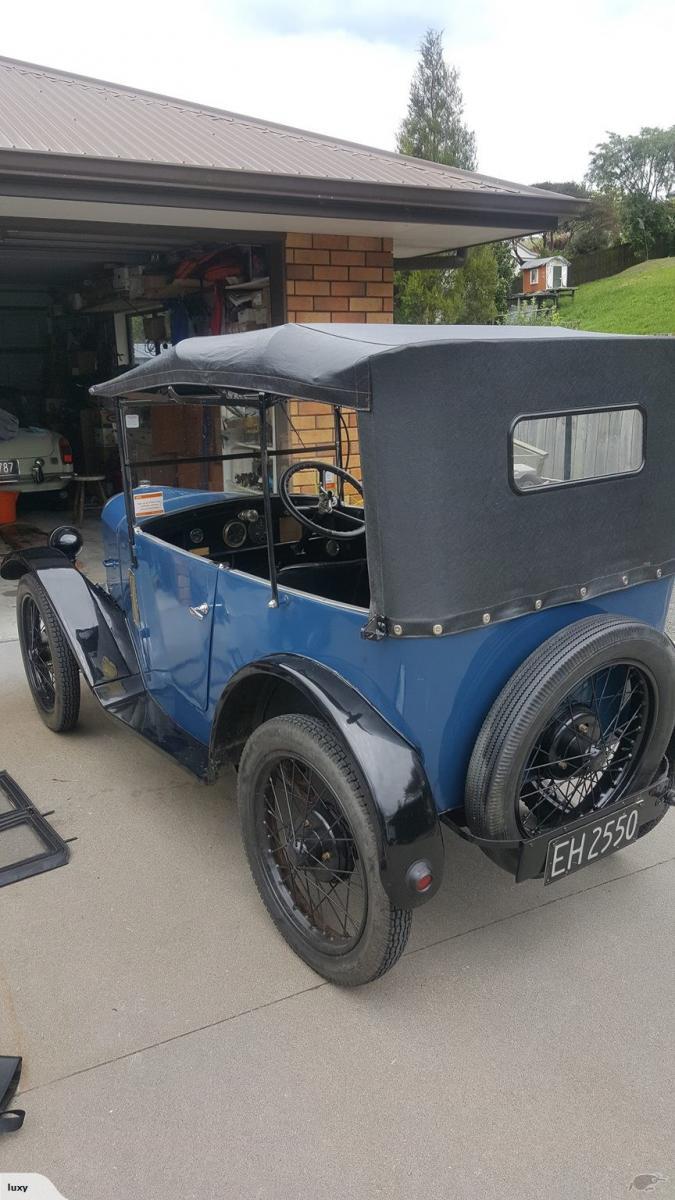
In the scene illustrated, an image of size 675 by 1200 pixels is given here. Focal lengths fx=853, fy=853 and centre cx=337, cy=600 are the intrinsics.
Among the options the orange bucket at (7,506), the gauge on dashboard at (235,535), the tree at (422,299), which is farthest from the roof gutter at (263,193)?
the tree at (422,299)

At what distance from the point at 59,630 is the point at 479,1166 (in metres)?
2.64

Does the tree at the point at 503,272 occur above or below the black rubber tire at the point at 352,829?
Result: above

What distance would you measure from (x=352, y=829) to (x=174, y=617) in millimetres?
1328

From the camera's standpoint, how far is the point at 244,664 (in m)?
2.70

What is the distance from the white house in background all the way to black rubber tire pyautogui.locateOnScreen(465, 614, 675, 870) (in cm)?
3576

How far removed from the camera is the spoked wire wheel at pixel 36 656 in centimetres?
403

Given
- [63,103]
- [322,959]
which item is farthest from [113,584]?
[63,103]

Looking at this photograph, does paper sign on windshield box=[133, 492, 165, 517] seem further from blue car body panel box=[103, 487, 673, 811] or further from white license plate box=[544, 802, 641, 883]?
white license plate box=[544, 802, 641, 883]

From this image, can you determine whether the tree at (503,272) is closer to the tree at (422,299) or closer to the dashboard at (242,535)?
the tree at (422,299)

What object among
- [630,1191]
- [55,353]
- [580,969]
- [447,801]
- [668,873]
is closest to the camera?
[630,1191]

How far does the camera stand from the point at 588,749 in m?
2.39

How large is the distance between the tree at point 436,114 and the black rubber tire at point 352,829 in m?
27.6

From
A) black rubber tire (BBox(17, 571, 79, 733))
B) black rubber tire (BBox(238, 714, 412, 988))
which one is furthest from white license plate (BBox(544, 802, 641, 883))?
black rubber tire (BBox(17, 571, 79, 733))

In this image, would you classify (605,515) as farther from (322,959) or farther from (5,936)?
(5,936)
